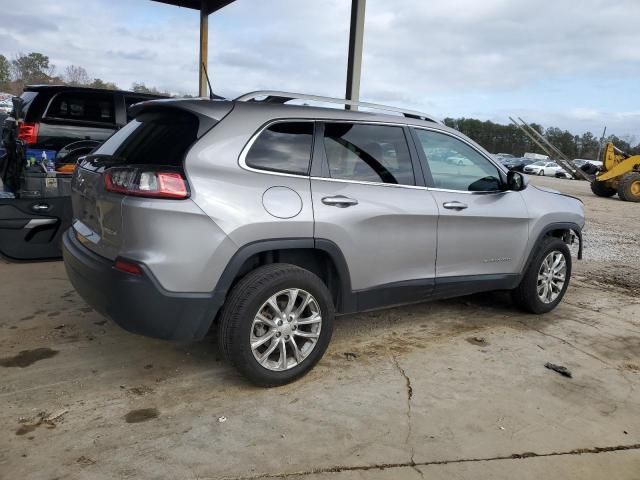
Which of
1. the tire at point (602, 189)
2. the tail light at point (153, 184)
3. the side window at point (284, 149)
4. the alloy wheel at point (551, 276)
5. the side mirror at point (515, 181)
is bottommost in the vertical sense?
the alloy wheel at point (551, 276)

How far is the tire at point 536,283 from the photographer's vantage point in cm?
477

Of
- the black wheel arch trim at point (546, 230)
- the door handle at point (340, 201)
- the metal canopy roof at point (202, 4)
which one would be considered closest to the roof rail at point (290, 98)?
the door handle at point (340, 201)

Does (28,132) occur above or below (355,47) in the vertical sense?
below

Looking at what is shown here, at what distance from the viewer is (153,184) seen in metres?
2.88

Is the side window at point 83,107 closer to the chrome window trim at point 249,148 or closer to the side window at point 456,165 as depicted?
the chrome window trim at point 249,148

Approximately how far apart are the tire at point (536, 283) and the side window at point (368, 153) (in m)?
1.64

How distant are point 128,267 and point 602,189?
68.1 ft

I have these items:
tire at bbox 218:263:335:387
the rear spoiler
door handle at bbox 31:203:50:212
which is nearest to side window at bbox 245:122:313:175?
the rear spoiler

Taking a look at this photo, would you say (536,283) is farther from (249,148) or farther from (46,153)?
(46,153)

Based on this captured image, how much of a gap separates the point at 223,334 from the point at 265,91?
5.13 feet

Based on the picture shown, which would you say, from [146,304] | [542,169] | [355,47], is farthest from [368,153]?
[542,169]

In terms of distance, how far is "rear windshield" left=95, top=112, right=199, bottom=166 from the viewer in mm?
3072

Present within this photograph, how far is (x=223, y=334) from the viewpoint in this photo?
3.13m

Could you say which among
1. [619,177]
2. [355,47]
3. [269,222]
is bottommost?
[269,222]
